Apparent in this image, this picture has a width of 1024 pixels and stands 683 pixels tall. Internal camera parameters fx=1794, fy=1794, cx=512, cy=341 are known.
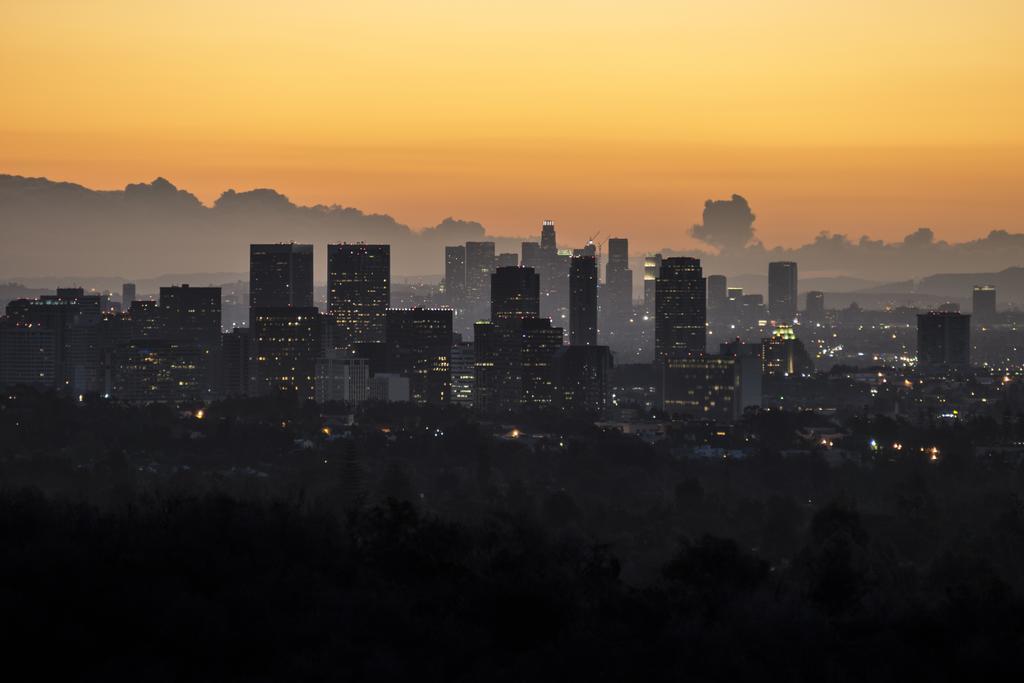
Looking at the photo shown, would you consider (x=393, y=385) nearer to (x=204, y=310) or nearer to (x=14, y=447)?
(x=204, y=310)

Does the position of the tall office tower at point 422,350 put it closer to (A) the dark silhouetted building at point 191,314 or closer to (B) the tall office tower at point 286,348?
(B) the tall office tower at point 286,348

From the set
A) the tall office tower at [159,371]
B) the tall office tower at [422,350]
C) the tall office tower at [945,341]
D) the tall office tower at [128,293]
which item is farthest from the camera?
the tall office tower at [128,293]

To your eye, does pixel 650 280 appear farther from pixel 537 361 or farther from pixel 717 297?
pixel 537 361

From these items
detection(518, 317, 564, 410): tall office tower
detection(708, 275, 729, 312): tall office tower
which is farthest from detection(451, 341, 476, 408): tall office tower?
detection(708, 275, 729, 312): tall office tower

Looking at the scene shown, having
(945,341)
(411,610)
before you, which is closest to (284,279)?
(945,341)

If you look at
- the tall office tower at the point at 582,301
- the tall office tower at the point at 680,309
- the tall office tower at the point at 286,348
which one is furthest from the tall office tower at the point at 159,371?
the tall office tower at the point at 582,301
